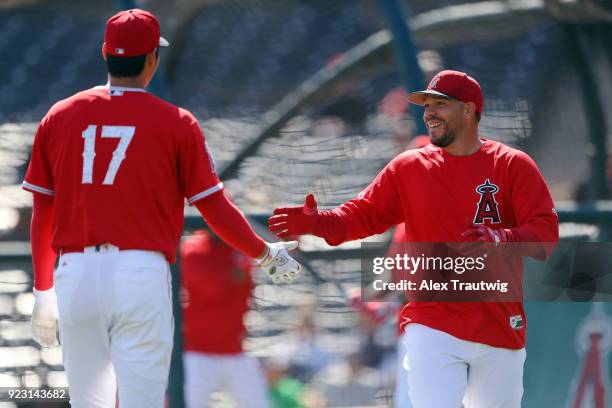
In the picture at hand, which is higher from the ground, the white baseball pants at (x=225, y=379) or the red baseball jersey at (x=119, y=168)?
the red baseball jersey at (x=119, y=168)

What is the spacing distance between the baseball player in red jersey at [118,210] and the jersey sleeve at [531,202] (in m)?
1.07

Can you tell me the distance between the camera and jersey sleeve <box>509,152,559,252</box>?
13.8ft

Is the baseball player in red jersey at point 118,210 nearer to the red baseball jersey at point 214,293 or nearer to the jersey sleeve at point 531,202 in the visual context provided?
the jersey sleeve at point 531,202

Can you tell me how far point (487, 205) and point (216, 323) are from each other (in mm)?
2369

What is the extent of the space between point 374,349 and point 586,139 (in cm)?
194

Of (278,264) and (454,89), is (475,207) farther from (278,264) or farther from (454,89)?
(278,264)

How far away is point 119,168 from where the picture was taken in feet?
13.1

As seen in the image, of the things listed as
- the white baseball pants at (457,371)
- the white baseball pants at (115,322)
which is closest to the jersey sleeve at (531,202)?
the white baseball pants at (457,371)

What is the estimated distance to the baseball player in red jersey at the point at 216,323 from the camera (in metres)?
6.13

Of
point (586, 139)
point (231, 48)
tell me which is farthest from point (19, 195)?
point (586, 139)

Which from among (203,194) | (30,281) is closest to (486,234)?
(203,194)

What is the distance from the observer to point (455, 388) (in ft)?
14.1

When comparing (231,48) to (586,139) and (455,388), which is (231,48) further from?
(455,388)

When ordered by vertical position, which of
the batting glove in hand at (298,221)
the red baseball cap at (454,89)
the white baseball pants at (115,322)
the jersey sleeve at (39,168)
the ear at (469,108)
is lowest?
the white baseball pants at (115,322)
